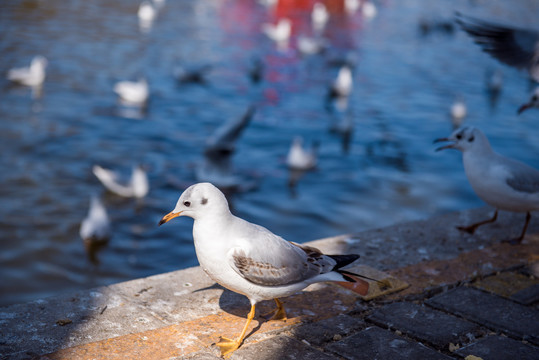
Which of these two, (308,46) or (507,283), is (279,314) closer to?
(507,283)

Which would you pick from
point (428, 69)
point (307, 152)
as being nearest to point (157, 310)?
point (307, 152)

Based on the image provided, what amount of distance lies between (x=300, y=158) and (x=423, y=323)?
309 inches

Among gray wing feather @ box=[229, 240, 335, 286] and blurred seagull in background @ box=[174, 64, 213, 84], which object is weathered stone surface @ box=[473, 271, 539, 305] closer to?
gray wing feather @ box=[229, 240, 335, 286]

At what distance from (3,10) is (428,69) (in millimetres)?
14130

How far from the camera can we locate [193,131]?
42.8ft

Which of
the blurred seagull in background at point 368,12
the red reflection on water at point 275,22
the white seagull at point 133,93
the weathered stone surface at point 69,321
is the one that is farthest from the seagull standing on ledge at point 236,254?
the blurred seagull in background at point 368,12

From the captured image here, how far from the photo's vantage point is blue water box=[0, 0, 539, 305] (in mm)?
8742

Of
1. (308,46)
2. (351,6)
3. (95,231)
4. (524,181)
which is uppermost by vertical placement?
(351,6)

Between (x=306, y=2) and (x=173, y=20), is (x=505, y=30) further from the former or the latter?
(x=306, y=2)

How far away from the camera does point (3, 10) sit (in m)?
22.2

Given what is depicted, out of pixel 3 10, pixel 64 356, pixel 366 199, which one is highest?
pixel 3 10

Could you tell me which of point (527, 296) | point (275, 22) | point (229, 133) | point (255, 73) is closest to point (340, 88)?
point (255, 73)

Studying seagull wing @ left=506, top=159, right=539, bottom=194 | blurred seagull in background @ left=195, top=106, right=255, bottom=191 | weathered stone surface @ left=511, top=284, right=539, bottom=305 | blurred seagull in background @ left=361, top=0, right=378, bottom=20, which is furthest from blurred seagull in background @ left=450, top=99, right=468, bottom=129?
blurred seagull in background @ left=361, top=0, right=378, bottom=20

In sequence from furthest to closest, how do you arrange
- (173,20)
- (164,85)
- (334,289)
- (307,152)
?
1. (173,20)
2. (164,85)
3. (307,152)
4. (334,289)
